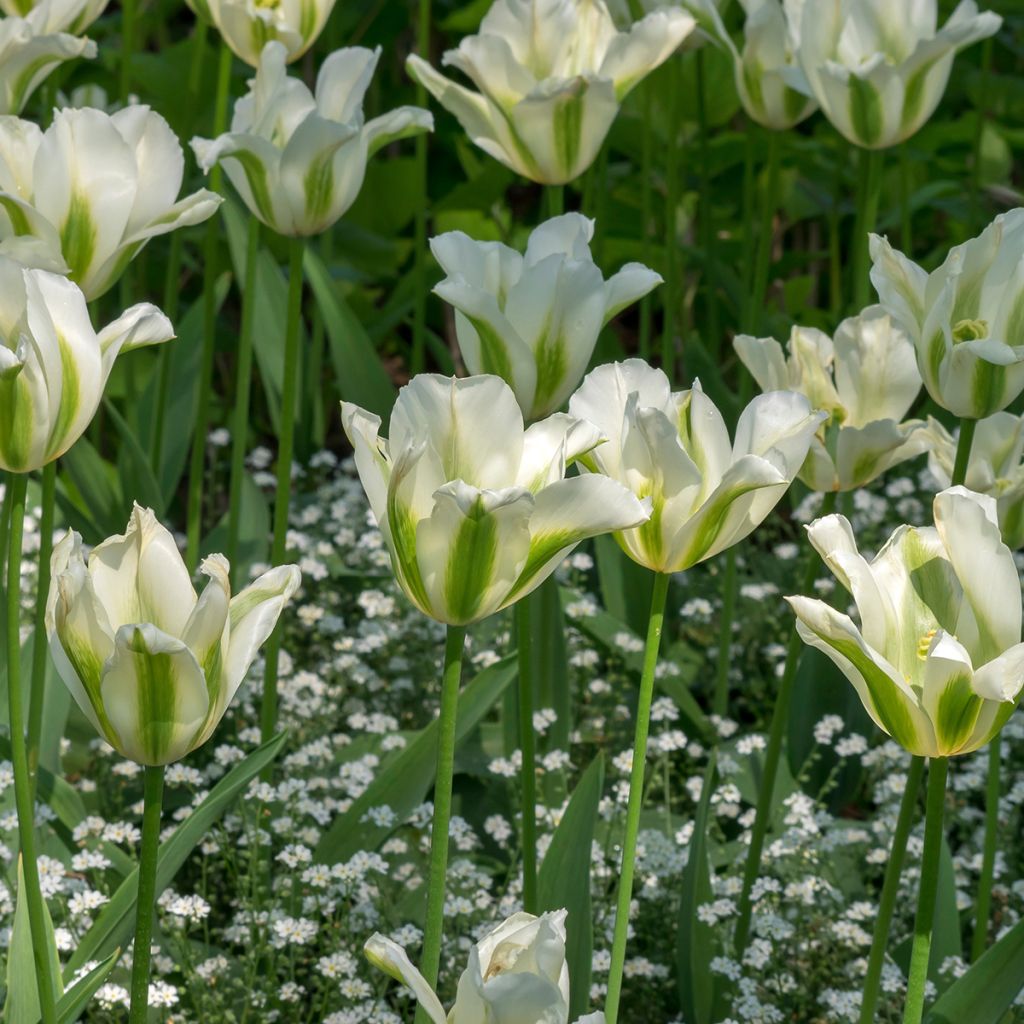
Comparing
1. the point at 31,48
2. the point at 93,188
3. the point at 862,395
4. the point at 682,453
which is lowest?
the point at 862,395

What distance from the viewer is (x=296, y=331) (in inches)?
71.2

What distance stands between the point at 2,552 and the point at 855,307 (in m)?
1.26

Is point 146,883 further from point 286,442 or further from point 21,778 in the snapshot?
point 286,442

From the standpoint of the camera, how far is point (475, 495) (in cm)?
100

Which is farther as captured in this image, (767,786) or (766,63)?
(766,63)

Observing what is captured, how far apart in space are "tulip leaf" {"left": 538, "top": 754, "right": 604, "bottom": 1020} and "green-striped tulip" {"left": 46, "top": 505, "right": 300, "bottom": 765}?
0.49 meters

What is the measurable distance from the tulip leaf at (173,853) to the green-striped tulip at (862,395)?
0.66 m

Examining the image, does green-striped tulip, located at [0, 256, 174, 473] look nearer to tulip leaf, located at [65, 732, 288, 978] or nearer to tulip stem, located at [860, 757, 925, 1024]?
tulip leaf, located at [65, 732, 288, 978]

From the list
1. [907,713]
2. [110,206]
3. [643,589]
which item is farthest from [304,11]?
[907,713]

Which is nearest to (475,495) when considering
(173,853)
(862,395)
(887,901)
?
(173,853)

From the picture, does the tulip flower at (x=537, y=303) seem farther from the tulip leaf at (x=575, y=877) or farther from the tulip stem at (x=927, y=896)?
the tulip stem at (x=927, y=896)

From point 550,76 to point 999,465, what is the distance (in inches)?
26.8

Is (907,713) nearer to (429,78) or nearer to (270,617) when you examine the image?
(270,617)

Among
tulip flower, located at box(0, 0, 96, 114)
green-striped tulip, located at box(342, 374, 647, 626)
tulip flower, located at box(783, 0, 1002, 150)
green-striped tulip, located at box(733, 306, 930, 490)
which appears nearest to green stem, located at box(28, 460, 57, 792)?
tulip flower, located at box(0, 0, 96, 114)
